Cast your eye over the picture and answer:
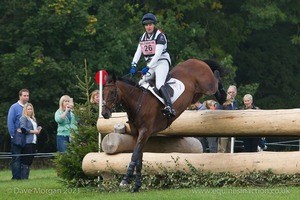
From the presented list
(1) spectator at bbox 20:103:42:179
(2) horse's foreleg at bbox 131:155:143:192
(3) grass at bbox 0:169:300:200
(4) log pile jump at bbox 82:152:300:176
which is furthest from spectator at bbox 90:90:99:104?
(2) horse's foreleg at bbox 131:155:143:192

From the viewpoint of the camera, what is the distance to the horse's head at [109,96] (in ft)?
46.5

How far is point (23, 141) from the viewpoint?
66.6ft

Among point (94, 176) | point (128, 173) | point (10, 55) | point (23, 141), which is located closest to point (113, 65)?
point (10, 55)

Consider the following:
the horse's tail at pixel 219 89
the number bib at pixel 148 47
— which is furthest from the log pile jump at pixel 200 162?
the number bib at pixel 148 47

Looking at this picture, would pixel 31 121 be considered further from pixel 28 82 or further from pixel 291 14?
pixel 291 14

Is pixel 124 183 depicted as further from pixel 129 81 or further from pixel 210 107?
pixel 210 107

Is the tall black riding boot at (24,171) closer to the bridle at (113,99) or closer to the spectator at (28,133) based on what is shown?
the spectator at (28,133)

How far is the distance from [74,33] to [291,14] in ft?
30.5

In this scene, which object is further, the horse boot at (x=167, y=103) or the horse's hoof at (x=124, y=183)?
the horse boot at (x=167, y=103)

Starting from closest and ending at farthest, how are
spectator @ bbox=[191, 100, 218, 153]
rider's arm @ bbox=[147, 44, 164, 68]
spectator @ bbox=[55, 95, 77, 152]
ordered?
rider's arm @ bbox=[147, 44, 164, 68], spectator @ bbox=[55, 95, 77, 152], spectator @ bbox=[191, 100, 218, 153]

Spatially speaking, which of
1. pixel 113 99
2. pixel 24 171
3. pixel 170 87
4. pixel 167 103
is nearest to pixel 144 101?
pixel 167 103

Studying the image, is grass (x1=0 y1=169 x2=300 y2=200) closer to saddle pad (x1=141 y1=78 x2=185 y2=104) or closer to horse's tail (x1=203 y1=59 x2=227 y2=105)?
saddle pad (x1=141 y1=78 x2=185 y2=104)

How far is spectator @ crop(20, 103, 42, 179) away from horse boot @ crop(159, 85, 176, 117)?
19.4ft

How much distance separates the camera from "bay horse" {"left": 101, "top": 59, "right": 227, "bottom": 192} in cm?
1445
